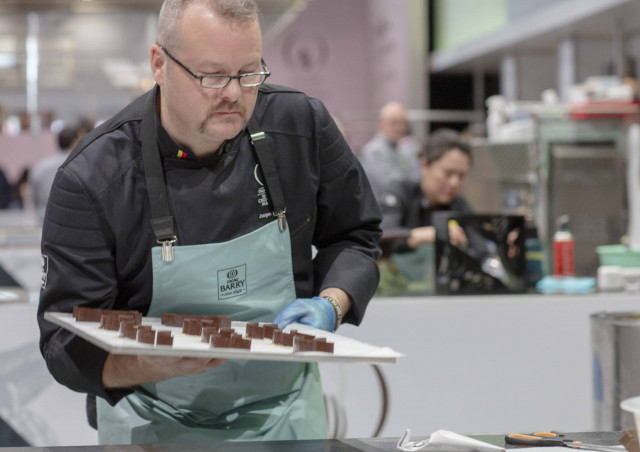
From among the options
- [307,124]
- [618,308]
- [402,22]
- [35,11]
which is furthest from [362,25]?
[307,124]

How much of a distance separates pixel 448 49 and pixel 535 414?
731 cm

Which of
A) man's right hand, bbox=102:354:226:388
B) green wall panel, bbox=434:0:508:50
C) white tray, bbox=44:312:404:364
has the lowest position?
man's right hand, bbox=102:354:226:388

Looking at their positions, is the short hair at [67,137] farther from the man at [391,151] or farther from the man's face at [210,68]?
the man's face at [210,68]

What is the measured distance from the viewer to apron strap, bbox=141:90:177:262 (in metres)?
1.54

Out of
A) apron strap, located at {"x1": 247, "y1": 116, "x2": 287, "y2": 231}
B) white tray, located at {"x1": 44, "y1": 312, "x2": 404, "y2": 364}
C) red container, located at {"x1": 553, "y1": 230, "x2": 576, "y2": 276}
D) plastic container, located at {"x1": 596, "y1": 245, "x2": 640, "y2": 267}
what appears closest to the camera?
white tray, located at {"x1": 44, "y1": 312, "x2": 404, "y2": 364}


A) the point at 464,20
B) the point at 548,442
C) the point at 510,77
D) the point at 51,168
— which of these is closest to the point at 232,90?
the point at 548,442

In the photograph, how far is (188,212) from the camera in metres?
1.59

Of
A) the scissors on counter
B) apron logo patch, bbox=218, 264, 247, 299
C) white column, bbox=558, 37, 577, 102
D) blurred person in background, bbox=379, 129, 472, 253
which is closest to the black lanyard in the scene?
apron logo patch, bbox=218, 264, 247, 299

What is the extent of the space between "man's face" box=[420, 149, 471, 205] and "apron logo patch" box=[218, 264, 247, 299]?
2.62 m

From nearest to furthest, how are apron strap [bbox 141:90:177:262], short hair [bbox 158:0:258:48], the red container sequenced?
short hair [bbox 158:0:258:48] → apron strap [bbox 141:90:177:262] → the red container

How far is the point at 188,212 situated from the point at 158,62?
0.87 ft

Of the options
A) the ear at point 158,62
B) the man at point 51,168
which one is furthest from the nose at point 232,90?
the man at point 51,168

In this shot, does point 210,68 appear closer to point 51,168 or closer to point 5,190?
point 51,168

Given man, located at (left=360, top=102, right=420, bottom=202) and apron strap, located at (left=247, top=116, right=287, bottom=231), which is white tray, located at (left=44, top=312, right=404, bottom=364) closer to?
apron strap, located at (left=247, top=116, right=287, bottom=231)
